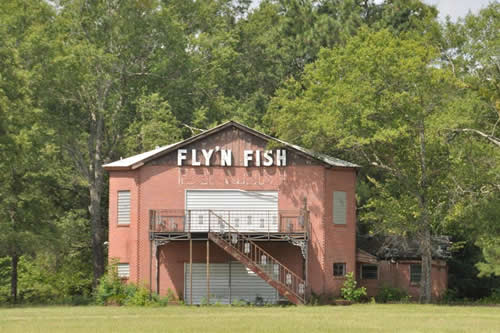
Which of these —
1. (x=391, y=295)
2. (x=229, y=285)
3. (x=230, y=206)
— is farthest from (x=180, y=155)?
(x=391, y=295)

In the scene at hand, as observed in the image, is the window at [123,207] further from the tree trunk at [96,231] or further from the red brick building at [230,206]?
the tree trunk at [96,231]

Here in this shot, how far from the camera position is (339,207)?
52.2 m

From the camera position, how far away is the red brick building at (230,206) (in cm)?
5103

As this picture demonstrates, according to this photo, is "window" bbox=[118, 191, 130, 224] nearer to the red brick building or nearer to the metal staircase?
the red brick building

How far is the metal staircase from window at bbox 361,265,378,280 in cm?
711

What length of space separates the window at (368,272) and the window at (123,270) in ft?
41.8

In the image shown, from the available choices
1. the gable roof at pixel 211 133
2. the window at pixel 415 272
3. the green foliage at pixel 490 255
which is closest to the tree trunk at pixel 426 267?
the green foliage at pixel 490 255

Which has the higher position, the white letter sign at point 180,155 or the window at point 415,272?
the white letter sign at point 180,155

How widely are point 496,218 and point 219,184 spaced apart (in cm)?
1340

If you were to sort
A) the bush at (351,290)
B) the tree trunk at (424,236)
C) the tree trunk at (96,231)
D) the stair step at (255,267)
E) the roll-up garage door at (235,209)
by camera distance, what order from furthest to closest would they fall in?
the tree trunk at (96,231)
the tree trunk at (424,236)
the bush at (351,290)
the roll-up garage door at (235,209)
the stair step at (255,267)

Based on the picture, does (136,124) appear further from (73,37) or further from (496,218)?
(496,218)

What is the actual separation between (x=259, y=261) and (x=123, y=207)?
731cm

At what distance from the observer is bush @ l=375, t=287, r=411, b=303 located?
5390 cm

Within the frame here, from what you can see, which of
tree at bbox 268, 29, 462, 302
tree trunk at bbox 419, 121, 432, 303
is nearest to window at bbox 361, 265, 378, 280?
tree at bbox 268, 29, 462, 302
